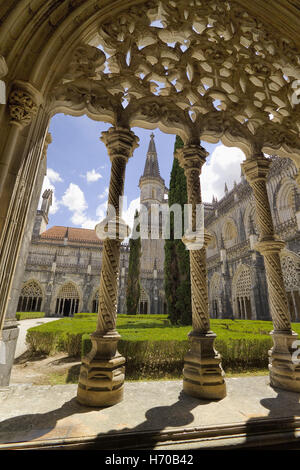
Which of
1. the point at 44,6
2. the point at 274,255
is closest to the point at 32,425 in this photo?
the point at 274,255

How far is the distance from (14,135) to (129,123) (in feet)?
4.34

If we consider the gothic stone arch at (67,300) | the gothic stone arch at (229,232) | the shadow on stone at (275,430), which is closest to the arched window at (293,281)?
the gothic stone arch at (229,232)

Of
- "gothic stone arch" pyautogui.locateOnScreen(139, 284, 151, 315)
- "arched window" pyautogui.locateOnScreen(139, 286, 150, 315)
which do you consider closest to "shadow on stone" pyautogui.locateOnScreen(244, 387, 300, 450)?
"gothic stone arch" pyautogui.locateOnScreen(139, 284, 151, 315)

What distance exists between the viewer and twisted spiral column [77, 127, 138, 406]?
1926 millimetres

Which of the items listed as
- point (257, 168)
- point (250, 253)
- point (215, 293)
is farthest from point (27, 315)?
point (257, 168)

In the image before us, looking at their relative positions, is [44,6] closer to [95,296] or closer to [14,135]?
[14,135]

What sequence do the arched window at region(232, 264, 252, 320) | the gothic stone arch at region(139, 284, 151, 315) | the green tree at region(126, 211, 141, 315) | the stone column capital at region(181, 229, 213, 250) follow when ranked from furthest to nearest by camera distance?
the gothic stone arch at region(139, 284, 151, 315)
the green tree at region(126, 211, 141, 315)
the arched window at region(232, 264, 252, 320)
the stone column capital at region(181, 229, 213, 250)

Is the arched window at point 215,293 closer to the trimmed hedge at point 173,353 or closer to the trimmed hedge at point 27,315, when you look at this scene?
the trimmed hedge at point 173,353

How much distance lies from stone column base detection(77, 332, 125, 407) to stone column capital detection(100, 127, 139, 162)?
1.91m

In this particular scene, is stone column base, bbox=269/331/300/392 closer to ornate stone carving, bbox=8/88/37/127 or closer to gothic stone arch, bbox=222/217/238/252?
ornate stone carving, bbox=8/88/37/127

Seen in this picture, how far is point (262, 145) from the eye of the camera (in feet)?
10.6

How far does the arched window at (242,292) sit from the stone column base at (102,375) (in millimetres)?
14181

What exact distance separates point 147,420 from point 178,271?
28.1ft

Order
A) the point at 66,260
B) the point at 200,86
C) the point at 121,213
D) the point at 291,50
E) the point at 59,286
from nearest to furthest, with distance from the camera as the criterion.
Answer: the point at 121,213 → the point at 200,86 → the point at 291,50 → the point at 59,286 → the point at 66,260
